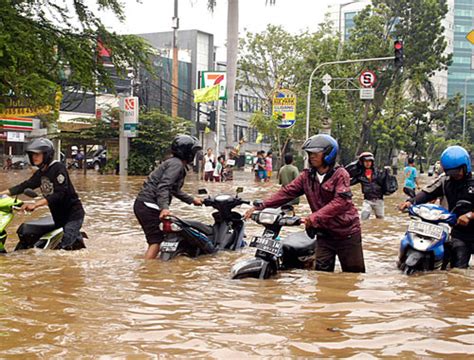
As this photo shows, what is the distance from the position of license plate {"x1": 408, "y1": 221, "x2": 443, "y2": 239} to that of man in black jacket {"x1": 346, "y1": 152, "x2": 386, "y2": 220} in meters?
4.96

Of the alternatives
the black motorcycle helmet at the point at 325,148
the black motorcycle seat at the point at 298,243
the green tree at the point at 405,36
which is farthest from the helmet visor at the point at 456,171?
the green tree at the point at 405,36

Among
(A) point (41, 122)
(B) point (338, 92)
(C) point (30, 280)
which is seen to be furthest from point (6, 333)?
(B) point (338, 92)

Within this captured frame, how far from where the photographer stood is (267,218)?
6312mm

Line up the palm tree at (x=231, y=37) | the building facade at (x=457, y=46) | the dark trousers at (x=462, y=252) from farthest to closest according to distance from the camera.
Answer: the building facade at (x=457, y=46), the palm tree at (x=231, y=37), the dark trousers at (x=462, y=252)

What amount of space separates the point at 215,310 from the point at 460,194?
349 centimetres

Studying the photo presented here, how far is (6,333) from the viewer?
14.5 feet

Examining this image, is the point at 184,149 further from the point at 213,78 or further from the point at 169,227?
the point at 213,78

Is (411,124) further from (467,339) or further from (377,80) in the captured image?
(467,339)

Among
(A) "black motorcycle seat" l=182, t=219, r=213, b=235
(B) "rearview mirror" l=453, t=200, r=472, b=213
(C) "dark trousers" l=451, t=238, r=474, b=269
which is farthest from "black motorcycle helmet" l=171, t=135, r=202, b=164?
(C) "dark trousers" l=451, t=238, r=474, b=269

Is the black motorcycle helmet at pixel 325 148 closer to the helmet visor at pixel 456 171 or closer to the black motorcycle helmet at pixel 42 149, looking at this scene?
the helmet visor at pixel 456 171

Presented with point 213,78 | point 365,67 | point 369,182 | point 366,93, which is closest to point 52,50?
Result: point 369,182

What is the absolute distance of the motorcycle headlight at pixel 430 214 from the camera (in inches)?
271

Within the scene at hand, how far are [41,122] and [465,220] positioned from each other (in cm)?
3824

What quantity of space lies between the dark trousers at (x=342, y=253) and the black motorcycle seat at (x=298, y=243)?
31cm
